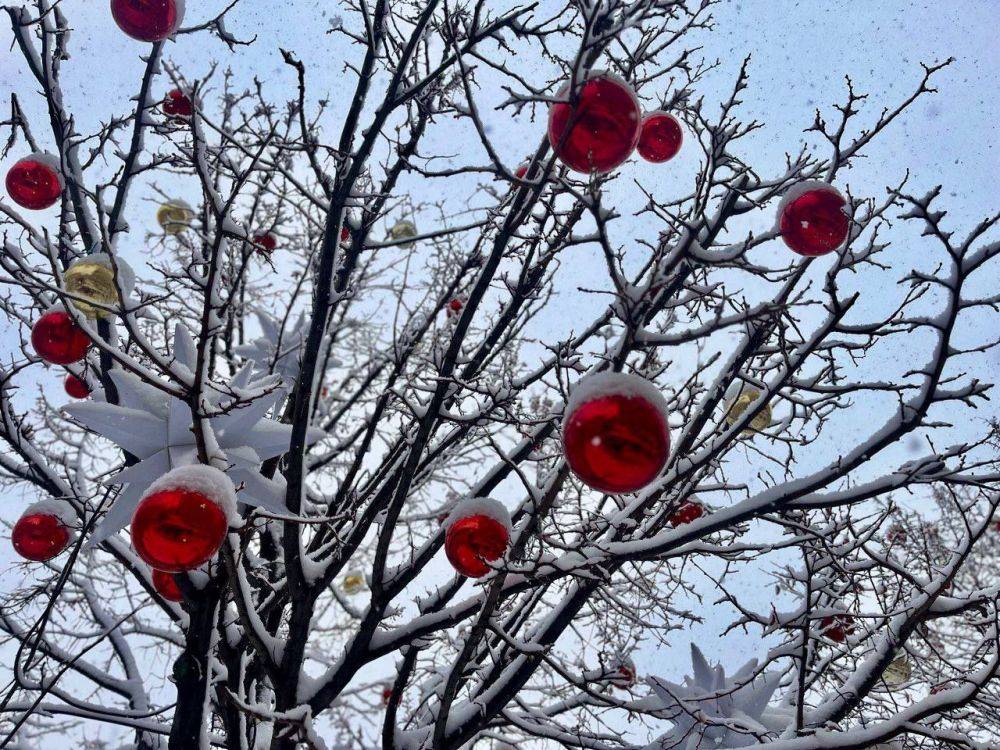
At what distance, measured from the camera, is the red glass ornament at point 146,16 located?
10.4ft

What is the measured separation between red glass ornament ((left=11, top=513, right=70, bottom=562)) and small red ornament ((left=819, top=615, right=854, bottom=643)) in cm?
429

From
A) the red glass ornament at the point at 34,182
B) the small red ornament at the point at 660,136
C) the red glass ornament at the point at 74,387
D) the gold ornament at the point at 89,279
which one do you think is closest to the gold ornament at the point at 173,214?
the red glass ornament at the point at 74,387

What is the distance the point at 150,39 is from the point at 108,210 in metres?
1.50

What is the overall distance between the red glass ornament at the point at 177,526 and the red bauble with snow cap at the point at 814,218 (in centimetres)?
230

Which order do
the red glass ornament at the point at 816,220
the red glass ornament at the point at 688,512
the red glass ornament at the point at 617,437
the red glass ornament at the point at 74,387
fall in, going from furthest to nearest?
the red glass ornament at the point at 74,387, the red glass ornament at the point at 688,512, the red glass ornament at the point at 816,220, the red glass ornament at the point at 617,437

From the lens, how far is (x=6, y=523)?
7867mm

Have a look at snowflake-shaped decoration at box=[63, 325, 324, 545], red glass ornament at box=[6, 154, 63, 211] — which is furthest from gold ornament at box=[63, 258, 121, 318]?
snowflake-shaped decoration at box=[63, 325, 324, 545]

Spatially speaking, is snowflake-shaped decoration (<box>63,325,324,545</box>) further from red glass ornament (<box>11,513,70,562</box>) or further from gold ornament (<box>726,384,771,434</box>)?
gold ornament (<box>726,384,771,434</box>)

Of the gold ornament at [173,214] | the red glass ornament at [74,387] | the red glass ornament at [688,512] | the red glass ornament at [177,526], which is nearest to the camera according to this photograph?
the red glass ornament at [177,526]

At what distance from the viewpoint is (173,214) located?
6.31 m

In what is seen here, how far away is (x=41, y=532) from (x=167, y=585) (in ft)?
2.27

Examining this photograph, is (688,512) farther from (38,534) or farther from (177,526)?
(38,534)

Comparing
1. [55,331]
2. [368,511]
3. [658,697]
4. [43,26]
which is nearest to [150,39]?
[43,26]

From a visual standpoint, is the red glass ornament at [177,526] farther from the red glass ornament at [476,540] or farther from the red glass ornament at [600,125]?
the red glass ornament at [600,125]
